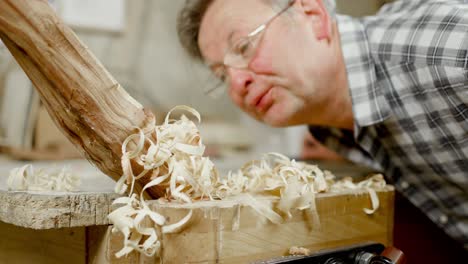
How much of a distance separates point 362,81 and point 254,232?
67cm

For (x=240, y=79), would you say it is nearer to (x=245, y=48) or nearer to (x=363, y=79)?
(x=245, y=48)

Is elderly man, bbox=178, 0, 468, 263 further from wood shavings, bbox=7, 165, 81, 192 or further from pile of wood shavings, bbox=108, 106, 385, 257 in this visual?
wood shavings, bbox=7, 165, 81, 192

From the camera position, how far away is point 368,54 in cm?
145

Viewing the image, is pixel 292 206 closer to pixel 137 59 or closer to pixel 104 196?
pixel 104 196

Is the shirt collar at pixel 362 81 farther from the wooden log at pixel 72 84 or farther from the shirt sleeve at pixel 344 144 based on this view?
the wooden log at pixel 72 84

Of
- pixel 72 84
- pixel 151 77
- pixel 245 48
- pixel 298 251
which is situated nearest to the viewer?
pixel 72 84

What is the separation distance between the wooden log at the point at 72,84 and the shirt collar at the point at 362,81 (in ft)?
2.26

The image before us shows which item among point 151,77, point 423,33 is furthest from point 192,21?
point 151,77

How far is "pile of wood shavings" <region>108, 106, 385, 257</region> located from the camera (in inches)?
33.3

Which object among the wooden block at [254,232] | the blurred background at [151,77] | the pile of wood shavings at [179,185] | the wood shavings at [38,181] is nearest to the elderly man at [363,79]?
the wooden block at [254,232]

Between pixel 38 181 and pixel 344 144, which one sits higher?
pixel 38 181

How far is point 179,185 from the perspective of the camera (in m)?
0.91

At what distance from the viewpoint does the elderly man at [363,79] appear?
4.33ft

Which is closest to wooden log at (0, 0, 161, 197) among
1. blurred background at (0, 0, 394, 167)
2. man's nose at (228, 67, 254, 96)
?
man's nose at (228, 67, 254, 96)
